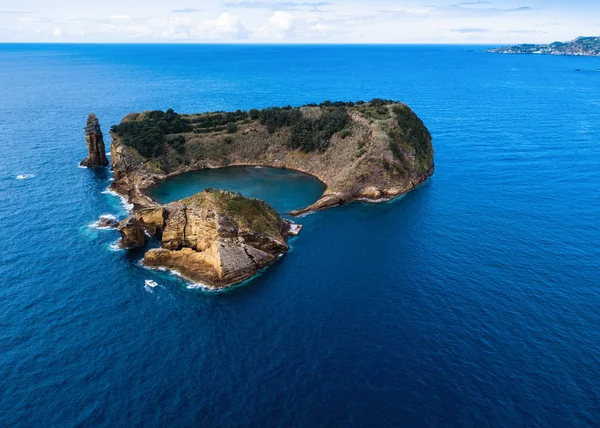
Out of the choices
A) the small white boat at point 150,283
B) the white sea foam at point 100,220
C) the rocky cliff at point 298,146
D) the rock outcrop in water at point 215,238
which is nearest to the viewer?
the small white boat at point 150,283

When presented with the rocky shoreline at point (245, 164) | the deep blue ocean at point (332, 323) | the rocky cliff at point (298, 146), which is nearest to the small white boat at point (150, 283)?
the deep blue ocean at point (332, 323)

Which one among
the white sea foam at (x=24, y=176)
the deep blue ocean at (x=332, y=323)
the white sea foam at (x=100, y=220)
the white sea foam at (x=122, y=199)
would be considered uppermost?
the white sea foam at (x=24, y=176)

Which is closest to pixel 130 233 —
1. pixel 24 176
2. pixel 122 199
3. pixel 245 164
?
pixel 122 199

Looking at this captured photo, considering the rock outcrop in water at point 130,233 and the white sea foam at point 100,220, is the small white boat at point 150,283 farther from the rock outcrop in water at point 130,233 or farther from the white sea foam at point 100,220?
the white sea foam at point 100,220

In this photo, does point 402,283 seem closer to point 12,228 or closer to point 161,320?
point 161,320

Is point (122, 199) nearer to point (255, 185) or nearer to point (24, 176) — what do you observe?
point (24, 176)
